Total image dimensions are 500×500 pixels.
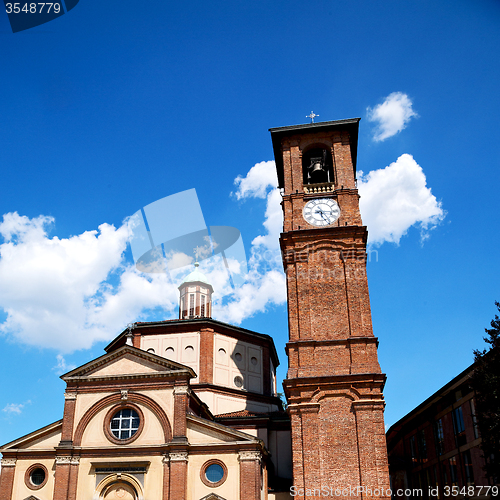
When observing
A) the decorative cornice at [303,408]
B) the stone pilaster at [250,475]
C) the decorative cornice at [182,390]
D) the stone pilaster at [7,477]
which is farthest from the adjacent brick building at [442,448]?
the stone pilaster at [7,477]

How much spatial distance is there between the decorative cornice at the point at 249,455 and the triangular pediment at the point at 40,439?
29.4ft

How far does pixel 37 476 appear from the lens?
25.1 metres

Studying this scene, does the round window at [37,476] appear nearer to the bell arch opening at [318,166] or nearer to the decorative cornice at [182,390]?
the decorative cornice at [182,390]

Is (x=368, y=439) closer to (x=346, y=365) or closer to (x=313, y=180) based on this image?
(x=346, y=365)

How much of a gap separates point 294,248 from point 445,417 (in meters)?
13.4

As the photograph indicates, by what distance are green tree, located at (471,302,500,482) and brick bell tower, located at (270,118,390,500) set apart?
4336 millimetres

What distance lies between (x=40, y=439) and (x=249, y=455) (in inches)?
409

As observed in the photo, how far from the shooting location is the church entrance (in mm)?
23812

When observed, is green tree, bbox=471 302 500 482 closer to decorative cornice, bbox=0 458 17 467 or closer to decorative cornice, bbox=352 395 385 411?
decorative cornice, bbox=352 395 385 411

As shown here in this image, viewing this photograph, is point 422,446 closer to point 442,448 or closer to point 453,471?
point 442,448

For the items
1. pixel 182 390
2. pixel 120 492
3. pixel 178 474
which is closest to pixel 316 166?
pixel 182 390

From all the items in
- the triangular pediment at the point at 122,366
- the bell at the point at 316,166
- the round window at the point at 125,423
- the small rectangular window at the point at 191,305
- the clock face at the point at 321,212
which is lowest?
the round window at the point at 125,423

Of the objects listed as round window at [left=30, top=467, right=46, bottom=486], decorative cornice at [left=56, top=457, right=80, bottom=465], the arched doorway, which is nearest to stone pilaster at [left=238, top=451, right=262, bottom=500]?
the arched doorway

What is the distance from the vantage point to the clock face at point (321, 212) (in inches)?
1089
